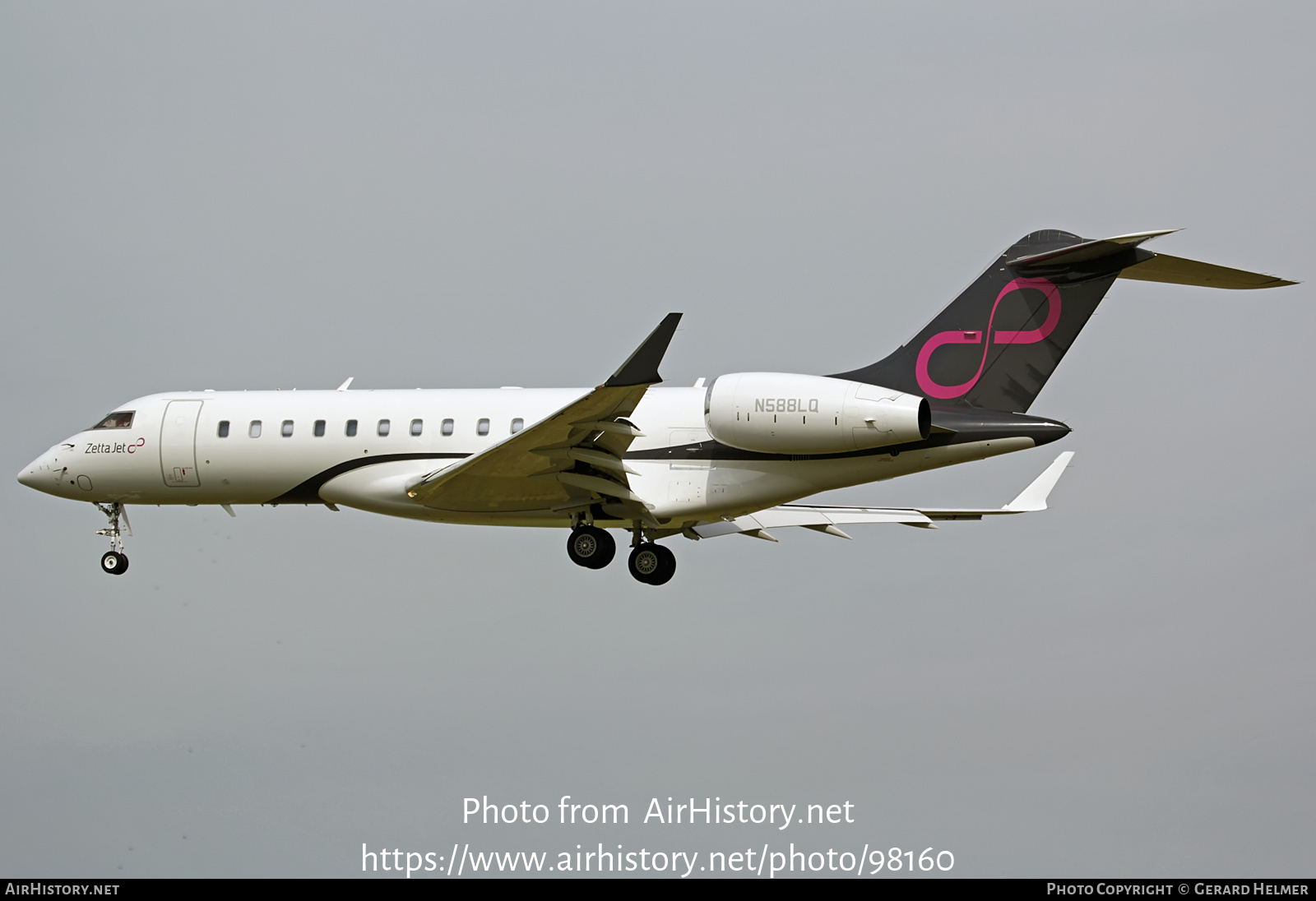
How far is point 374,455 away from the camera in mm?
22734

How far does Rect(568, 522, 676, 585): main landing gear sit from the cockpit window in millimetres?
8112

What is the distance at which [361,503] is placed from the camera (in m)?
22.8

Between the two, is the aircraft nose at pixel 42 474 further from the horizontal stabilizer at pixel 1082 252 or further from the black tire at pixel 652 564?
the horizontal stabilizer at pixel 1082 252

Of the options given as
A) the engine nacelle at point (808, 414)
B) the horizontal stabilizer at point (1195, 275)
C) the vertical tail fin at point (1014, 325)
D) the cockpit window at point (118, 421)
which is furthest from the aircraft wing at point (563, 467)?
the horizontal stabilizer at point (1195, 275)

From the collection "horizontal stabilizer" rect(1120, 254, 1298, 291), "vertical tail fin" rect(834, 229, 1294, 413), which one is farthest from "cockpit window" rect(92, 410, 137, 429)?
"horizontal stabilizer" rect(1120, 254, 1298, 291)

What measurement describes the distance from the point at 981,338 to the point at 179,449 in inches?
514

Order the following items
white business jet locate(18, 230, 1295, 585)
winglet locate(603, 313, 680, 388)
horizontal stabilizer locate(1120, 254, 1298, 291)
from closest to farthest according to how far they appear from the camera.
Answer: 1. winglet locate(603, 313, 680, 388)
2. horizontal stabilizer locate(1120, 254, 1298, 291)
3. white business jet locate(18, 230, 1295, 585)

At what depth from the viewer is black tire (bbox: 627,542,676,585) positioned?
22328 millimetres

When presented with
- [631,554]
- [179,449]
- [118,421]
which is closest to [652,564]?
[631,554]

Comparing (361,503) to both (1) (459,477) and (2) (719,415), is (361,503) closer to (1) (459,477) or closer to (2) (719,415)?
(1) (459,477)

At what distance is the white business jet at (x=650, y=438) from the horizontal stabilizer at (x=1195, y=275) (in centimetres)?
3

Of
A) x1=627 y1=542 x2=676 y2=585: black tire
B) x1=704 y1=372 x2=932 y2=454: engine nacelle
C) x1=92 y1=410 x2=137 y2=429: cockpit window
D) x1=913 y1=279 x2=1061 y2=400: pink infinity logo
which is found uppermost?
x1=92 y1=410 x2=137 y2=429: cockpit window

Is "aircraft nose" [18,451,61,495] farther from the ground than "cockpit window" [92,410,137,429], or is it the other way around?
"cockpit window" [92,410,137,429]

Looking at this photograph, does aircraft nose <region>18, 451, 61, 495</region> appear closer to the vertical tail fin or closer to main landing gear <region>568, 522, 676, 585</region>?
main landing gear <region>568, 522, 676, 585</region>
